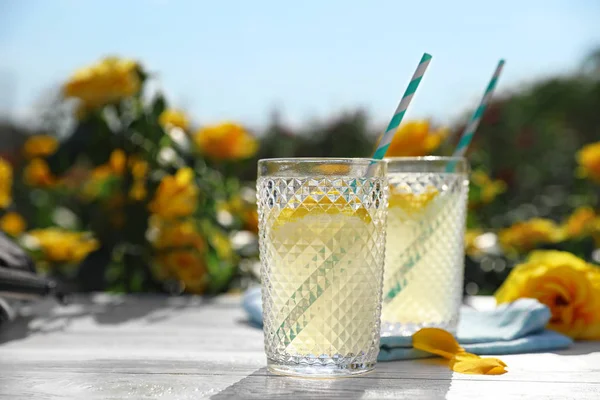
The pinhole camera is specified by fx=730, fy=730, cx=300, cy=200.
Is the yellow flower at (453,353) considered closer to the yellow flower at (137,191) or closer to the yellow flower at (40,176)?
the yellow flower at (137,191)

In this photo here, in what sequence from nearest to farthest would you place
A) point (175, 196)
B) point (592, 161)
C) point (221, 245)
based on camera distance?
1. point (175, 196)
2. point (221, 245)
3. point (592, 161)

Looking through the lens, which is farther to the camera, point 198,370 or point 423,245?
point 423,245

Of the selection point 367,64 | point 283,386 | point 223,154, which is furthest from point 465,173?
point 367,64

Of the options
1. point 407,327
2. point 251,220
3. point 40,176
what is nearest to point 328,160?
point 407,327

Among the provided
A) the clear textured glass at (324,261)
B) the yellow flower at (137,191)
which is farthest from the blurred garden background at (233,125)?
the clear textured glass at (324,261)

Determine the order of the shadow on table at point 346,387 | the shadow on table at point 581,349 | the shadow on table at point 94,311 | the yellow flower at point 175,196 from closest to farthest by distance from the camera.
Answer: the shadow on table at point 346,387
the shadow on table at point 581,349
the shadow on table at point 94,311
the yellow flower at point 175,196

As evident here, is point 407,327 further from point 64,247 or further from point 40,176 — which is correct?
point 40,176

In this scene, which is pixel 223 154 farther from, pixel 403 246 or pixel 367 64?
pixel 367 64
